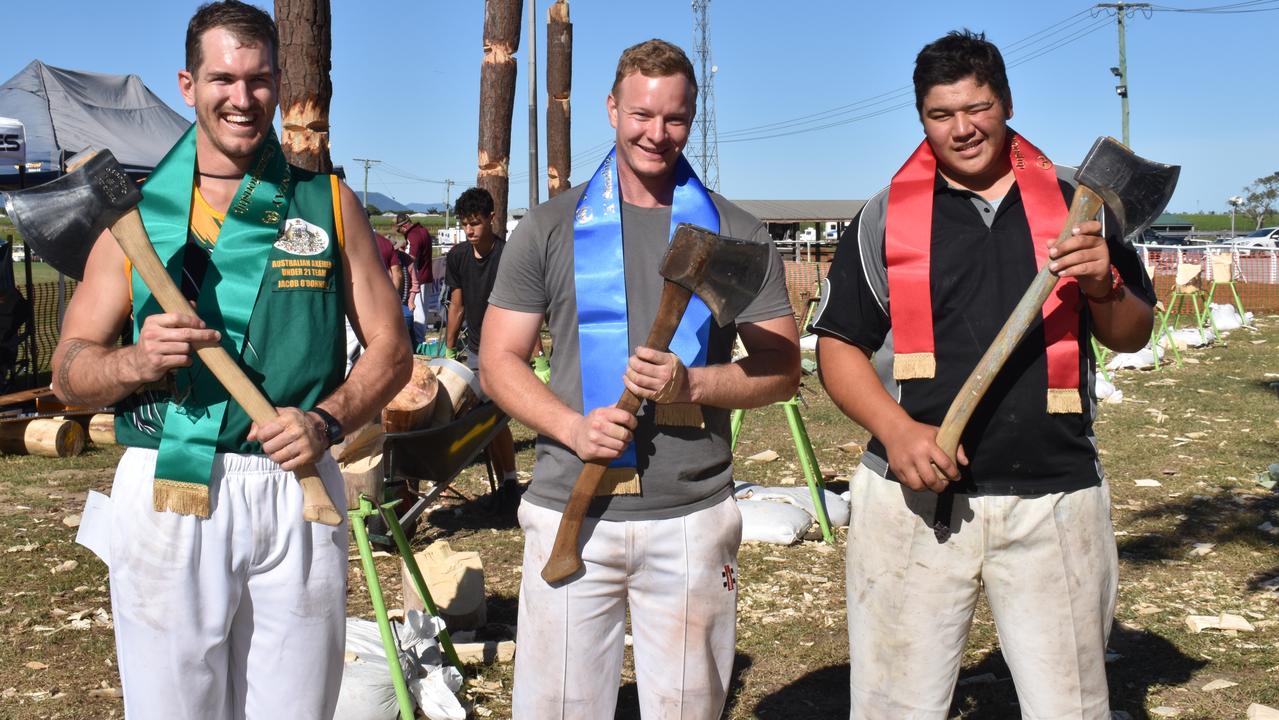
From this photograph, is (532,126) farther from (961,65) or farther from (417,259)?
(961,65)

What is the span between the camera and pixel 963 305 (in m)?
2.72

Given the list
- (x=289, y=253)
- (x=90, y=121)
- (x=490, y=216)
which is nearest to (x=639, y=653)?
(x=289, y=253)

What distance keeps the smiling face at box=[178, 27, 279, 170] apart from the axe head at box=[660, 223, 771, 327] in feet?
3.18

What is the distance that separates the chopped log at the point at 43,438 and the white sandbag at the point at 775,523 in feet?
19.2

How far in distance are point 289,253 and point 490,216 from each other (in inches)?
219

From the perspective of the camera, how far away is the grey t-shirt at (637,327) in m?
2.72

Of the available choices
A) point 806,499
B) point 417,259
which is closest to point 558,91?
point 417,259

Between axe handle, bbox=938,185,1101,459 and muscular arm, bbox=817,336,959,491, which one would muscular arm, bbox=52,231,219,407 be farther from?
axe handle, bbox=938,185,1101,459

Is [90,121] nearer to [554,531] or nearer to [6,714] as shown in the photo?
[6,714]

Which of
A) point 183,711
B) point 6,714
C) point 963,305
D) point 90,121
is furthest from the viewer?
point 90,121

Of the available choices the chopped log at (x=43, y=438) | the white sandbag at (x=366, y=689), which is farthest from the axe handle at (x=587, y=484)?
the chopped log at (x=43, y=438)

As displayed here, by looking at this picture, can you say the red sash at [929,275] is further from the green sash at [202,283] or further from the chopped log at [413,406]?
the chopped log at [413,406]

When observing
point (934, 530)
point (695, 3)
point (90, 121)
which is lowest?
point (934, 530)

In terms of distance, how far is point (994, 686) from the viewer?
4613mm
